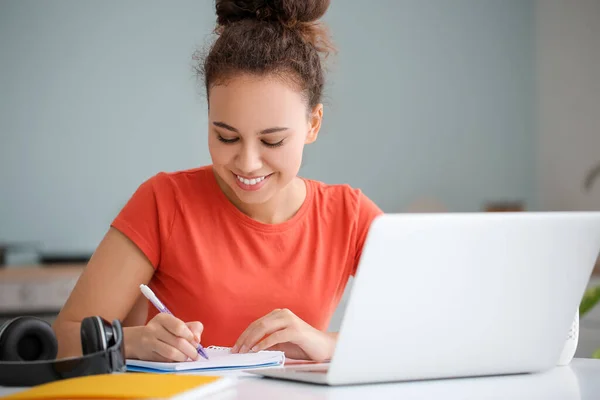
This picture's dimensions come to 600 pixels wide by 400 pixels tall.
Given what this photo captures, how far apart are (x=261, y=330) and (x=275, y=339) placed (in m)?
0.03

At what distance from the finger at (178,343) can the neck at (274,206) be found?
50cm

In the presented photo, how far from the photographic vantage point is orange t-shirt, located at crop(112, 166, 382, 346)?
62.6 inches

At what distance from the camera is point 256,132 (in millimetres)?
1443

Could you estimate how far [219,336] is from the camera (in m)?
1.59

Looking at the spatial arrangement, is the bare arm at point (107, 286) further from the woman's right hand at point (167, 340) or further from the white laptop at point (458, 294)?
the white laptop at point (458, 294)

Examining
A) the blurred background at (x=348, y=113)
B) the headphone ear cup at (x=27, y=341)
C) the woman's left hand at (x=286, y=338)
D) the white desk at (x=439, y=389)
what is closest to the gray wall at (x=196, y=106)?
the blurred background at (x=348, y=113)

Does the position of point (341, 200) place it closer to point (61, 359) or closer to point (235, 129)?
point (235, 129)

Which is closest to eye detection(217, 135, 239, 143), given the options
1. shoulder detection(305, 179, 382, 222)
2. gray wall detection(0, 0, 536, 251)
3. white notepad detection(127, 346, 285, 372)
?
shoulder detection(305, 179, 382, 222)

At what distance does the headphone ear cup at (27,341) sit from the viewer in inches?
40.5

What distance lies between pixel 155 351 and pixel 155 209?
453 millimetres

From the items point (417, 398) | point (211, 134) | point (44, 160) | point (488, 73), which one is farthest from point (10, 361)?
point (488, 73)

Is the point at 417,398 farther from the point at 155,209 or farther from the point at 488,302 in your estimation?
the point at 155,209

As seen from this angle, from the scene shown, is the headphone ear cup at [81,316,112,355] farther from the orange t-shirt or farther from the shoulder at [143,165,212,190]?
the shoulder at [143,165,212,190]

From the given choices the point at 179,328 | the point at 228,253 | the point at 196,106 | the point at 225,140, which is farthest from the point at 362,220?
the point at 196,106
